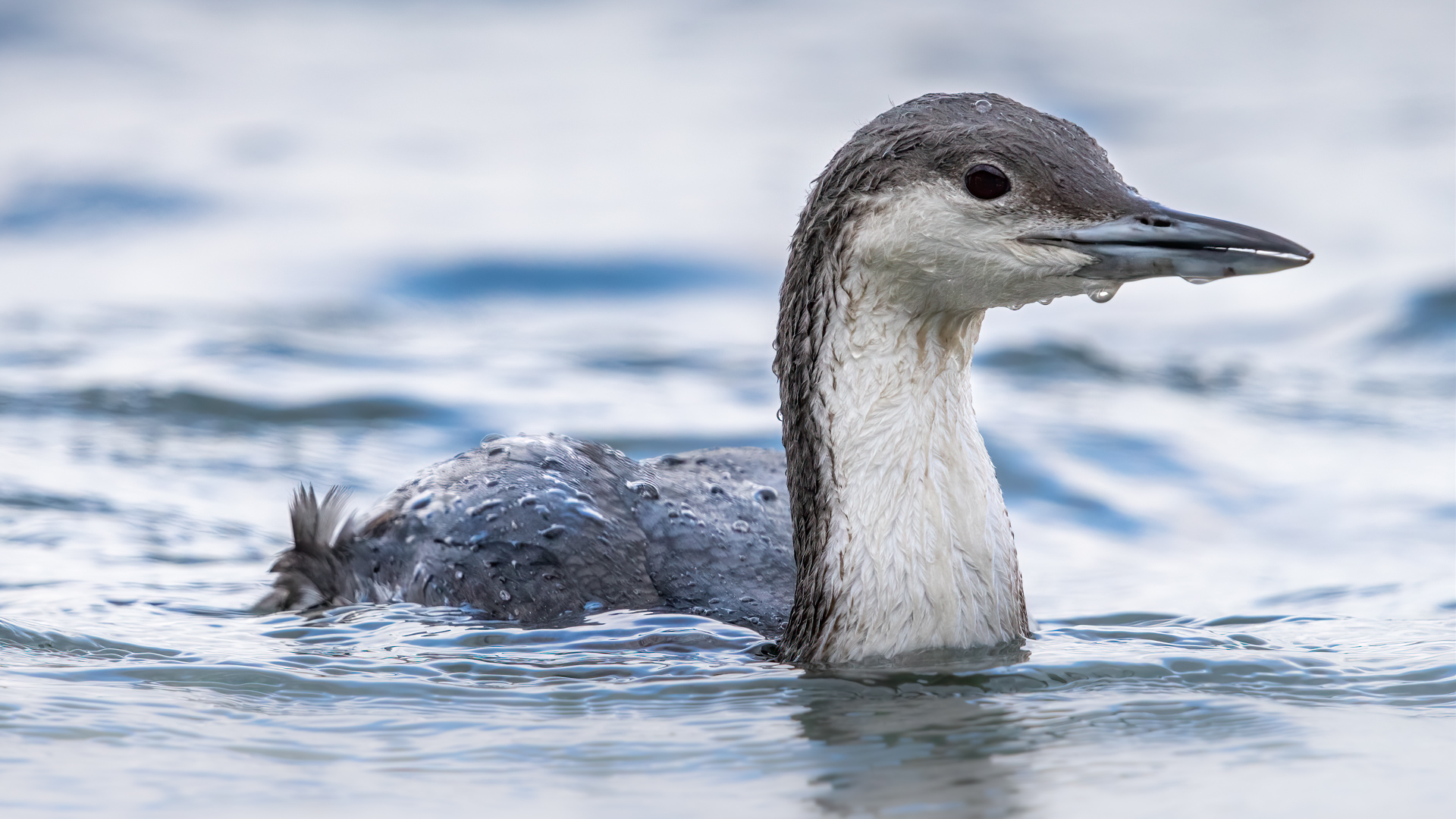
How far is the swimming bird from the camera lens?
14.8 ft

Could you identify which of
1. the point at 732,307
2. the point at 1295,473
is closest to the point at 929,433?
the point at 1295,473

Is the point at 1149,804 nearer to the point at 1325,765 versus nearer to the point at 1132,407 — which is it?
the point at 1325,765

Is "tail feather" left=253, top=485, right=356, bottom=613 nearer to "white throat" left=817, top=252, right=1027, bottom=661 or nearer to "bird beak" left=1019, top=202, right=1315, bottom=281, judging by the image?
"white throat" left=817, top=252, right=1027, bottom=661

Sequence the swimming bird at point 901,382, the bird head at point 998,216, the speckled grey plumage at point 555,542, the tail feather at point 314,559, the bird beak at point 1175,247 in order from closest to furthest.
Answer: the bird beak at point 1175,247
the bird head at point 998,216
the swimming bird at point 901,382
the speckled grey plumage at point 555,542
the tail feather at point 314,559

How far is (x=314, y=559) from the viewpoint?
6.01 metres

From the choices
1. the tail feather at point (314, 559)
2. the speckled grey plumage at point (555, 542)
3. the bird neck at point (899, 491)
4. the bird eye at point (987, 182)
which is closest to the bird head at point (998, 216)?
the bird eye at point (987, 182)

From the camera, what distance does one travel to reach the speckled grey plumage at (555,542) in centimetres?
542

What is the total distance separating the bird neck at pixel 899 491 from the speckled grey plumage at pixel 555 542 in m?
0.64

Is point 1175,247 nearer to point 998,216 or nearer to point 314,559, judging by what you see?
point 998,216

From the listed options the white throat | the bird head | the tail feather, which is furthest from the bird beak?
the tail feather

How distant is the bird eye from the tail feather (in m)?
2.52

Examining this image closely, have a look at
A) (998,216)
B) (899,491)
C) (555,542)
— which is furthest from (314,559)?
(998,216)

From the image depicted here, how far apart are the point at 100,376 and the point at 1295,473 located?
246 inches

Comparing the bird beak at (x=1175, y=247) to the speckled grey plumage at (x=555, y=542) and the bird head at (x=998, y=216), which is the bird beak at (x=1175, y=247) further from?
the speckled grey plumage at (x=555, y=542)
